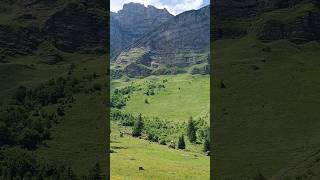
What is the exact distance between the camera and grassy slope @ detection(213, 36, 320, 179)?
259 ft

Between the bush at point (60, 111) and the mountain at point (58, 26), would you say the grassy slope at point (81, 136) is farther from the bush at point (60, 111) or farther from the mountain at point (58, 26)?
the mountain at point (58, 26)

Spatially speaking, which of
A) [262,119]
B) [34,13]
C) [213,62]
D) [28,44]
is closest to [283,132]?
[262,119]

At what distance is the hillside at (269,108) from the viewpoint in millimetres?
77125

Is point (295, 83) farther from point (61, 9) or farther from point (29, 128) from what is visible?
point (61, 9)

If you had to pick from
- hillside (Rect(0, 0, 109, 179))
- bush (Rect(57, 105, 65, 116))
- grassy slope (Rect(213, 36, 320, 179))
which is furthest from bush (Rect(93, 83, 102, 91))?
grassy slope (Rect(213, 36, 320, 179))

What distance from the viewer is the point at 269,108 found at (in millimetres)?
102312

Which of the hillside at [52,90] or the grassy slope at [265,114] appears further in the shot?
the hillside at [52,90]

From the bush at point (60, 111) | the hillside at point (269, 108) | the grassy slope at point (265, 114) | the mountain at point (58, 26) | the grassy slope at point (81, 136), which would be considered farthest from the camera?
the mountain at point (58, 26)

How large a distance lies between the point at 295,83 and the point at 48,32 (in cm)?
10109

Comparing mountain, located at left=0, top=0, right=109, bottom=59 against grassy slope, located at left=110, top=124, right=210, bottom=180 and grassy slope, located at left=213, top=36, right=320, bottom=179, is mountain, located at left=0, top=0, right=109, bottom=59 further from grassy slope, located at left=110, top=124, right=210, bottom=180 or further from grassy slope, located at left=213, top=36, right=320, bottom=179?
grassy slope, located at left=110, top=124, right=210, bottom=180

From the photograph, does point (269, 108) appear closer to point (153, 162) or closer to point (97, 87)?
point (153, 162)

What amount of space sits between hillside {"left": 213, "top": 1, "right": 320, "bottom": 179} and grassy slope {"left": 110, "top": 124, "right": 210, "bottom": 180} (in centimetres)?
563

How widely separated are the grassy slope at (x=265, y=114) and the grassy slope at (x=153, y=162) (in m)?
5.72

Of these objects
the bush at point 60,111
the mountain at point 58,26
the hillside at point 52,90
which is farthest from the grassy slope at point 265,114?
the mountain at point 58,26
